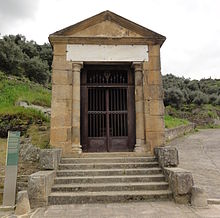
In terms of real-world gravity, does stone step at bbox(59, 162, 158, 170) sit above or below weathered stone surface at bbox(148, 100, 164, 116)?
below

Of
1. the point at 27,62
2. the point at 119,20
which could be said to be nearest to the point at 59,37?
the point at 119,20

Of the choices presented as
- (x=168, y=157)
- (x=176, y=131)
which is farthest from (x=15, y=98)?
(x=176, y=131)

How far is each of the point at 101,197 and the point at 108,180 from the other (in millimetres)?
635

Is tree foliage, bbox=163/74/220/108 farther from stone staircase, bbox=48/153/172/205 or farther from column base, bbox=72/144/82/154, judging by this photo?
column base, bbox=72/144/82/154

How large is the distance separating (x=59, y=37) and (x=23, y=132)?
325 centimetres

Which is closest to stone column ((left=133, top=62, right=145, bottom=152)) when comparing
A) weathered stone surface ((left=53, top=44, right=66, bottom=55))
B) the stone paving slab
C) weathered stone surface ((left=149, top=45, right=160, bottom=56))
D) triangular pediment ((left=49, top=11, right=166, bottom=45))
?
weathered stone surface ((left=149, top=45, right=160, bottom=56))

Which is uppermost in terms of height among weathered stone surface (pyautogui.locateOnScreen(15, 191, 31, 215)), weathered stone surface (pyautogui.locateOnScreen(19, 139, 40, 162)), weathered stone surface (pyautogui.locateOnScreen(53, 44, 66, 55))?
weathered stone surface (pyautogui.locateOnScreen(53, 44, 66, 55))

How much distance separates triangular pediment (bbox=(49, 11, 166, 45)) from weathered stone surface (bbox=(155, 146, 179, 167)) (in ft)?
11.3

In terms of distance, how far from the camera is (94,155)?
6633mm

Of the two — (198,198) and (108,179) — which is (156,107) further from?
(198,198)

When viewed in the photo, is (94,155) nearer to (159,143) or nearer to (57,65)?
(159,143)

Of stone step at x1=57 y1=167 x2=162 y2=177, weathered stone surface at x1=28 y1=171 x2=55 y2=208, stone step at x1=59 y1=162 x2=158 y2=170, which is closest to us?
weathered stone surface at x1=28 y1=171 x2=55 y2=208

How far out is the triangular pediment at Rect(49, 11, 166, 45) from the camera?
7.31 m

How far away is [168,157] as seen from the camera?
231 inches
